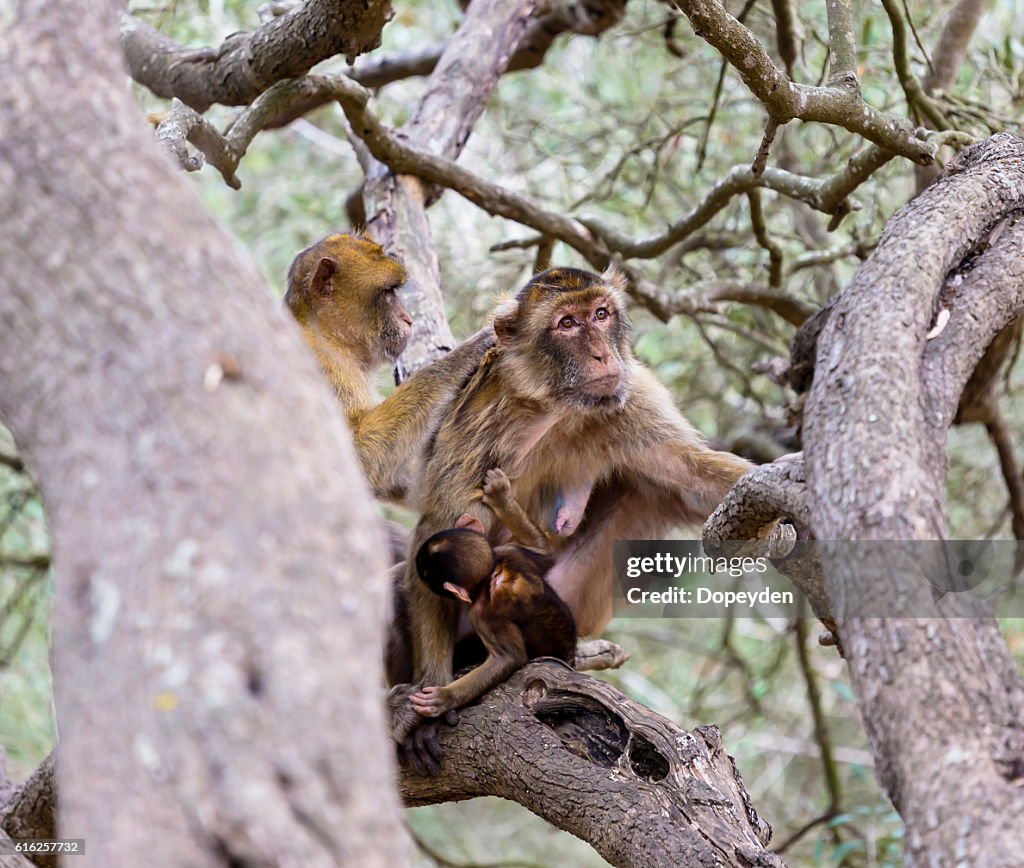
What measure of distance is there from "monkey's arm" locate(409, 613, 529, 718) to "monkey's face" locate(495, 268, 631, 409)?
974 millimetres

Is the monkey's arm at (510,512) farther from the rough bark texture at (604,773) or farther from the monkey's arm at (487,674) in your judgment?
the rough bark texture at (604,773)

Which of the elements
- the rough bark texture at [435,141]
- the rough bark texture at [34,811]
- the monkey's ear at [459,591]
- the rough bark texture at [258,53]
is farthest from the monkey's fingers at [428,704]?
the rough bark texture at [258,53]

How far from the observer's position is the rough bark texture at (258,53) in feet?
14.4

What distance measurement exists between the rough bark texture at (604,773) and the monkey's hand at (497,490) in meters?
0.76

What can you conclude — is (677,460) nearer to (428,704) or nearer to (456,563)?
(456,563)

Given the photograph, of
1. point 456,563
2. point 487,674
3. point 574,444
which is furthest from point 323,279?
point 487,674

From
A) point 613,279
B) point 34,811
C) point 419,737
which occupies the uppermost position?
point 613,279

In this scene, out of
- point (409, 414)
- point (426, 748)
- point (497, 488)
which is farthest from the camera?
point (409, 414)

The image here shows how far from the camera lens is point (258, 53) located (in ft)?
15.6

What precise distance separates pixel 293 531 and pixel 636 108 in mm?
7410

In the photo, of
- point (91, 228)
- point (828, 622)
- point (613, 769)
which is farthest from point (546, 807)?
point (91, 228)

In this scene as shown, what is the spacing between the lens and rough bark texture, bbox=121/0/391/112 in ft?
14.4

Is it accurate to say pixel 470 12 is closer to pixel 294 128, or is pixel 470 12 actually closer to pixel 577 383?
pixel 577 383

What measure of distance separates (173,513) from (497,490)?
286 cm
